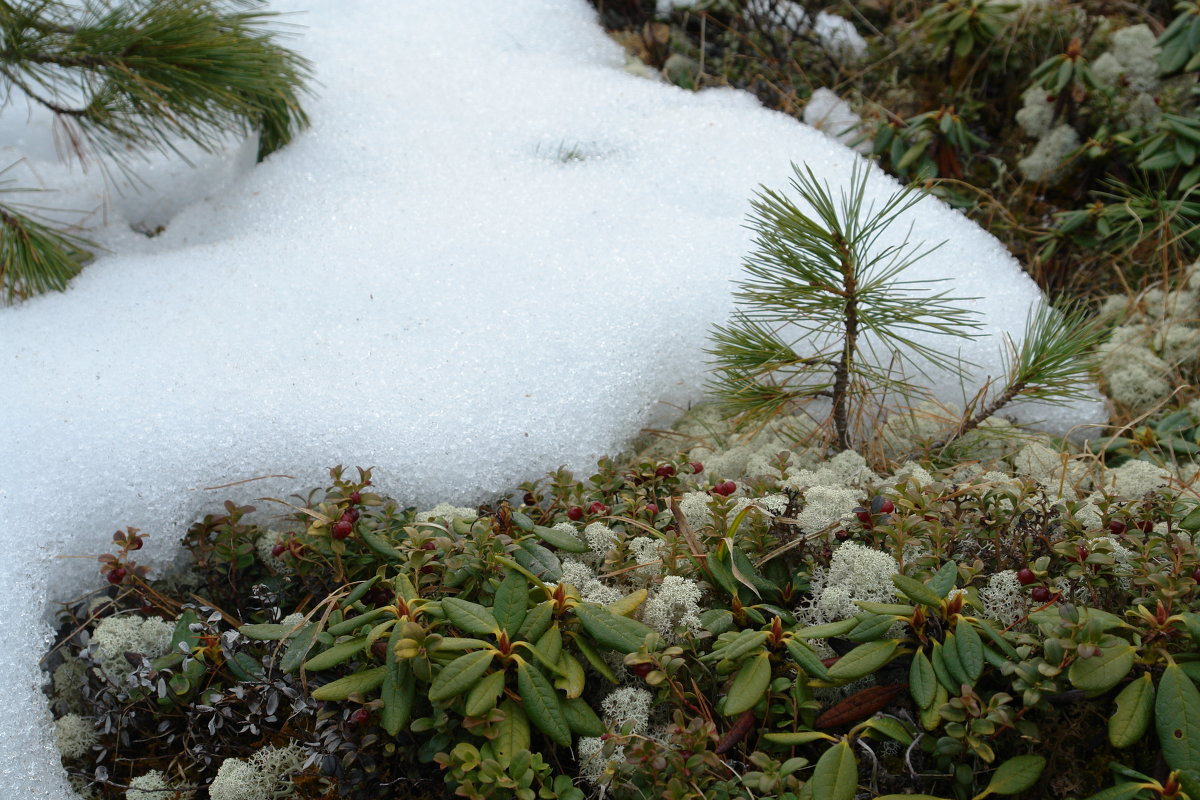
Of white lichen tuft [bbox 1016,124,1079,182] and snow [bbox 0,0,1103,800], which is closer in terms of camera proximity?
snow [bbox 0,0,1103,800]

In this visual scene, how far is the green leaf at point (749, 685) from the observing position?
140 cm

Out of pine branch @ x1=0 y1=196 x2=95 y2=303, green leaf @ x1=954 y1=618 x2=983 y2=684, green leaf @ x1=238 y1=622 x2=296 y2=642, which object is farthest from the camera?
pine branch @ x1=0 y1=196 x2=95 y2=303

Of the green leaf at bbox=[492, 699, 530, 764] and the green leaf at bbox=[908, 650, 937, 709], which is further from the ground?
the green leaf at bbox=[908, 650, 937, 709]

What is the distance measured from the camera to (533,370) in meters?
2.31

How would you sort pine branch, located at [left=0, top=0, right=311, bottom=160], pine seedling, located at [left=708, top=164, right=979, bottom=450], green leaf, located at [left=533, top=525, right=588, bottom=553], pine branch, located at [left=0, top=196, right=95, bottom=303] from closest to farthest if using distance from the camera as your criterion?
green leaf, located at [left=533, top=525, right=588, bottom=553] < pine seedling, located at [left=708, top=164, right=979, bottom=450] < pine branch, located at [left=0, top=196, right=95, bottom=303] < pine branch, located at [left=0, top=0, right=311, bottom=160]

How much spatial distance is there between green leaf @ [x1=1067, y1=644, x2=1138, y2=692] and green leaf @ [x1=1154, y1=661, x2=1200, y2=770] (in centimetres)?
5

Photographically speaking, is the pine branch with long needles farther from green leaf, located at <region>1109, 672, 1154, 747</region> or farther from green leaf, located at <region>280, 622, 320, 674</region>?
green leaf, located at <region>280, 622, 320, 674</region>

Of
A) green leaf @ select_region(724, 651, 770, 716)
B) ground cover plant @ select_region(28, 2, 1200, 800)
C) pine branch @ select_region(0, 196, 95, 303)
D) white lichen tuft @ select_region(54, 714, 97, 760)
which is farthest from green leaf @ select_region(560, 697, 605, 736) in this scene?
pine branch @ select_region(0, 196, 95, 303)

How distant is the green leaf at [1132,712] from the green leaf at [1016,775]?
115 mm

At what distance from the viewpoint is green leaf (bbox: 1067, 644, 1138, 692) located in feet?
4.28

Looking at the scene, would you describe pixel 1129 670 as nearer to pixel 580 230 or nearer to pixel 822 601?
pixel 822 601

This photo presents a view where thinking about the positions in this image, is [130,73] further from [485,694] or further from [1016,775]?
[1016,775]

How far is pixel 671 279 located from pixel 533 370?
51cm

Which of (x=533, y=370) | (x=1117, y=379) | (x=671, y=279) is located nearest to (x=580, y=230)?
(x=671, y=279)
